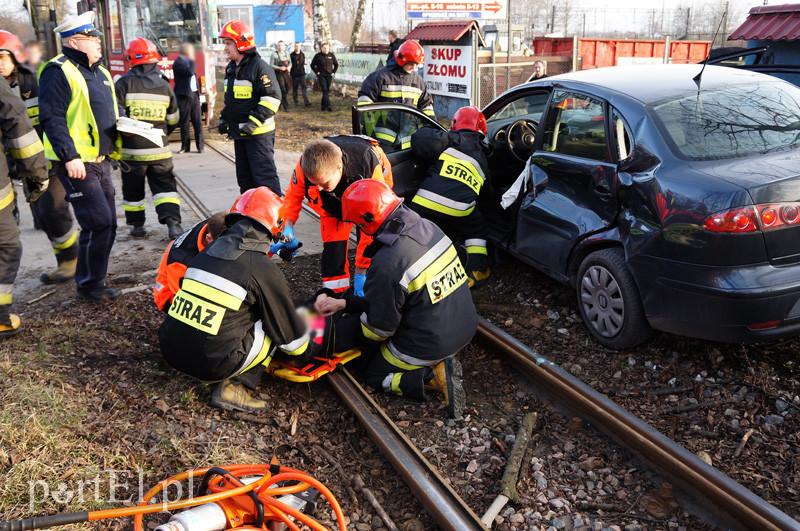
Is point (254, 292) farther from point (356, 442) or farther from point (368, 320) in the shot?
point (356, 442)

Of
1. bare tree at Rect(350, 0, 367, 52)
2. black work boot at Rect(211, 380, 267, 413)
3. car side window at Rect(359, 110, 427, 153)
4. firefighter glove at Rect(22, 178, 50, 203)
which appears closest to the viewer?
black work boot at Rect(211, 380, 267, 413)

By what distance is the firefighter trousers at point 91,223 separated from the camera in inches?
203

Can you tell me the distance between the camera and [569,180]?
4613mm

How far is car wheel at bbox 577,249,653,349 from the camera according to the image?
13.5ft

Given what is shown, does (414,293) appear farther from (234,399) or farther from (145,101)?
(145,101)

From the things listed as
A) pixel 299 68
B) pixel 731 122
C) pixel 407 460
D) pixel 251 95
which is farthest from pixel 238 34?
pixel 299 68

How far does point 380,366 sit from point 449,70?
11.2 m

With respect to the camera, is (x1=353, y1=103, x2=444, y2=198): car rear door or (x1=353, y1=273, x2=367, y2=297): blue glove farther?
(x1=353, y1=103, x2=444, y2=198): car rear door

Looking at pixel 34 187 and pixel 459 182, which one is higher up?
pixel 34 187

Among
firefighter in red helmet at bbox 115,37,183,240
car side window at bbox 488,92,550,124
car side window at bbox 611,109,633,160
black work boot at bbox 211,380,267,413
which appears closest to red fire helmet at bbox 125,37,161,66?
firefighter in red helmet at bbox 115,37,183,240

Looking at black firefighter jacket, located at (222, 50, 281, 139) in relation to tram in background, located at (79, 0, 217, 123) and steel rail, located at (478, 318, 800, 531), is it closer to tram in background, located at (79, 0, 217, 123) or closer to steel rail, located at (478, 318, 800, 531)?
steel rail, located at (478, 318, 800, 531)

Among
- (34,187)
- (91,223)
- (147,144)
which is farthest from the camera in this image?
(147,144)

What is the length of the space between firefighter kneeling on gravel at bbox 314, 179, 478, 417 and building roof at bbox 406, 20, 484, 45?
10202 millimetres

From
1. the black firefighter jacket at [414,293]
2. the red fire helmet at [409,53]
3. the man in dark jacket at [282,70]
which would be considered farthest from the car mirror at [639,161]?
the man in dark jacket at [282,70]
